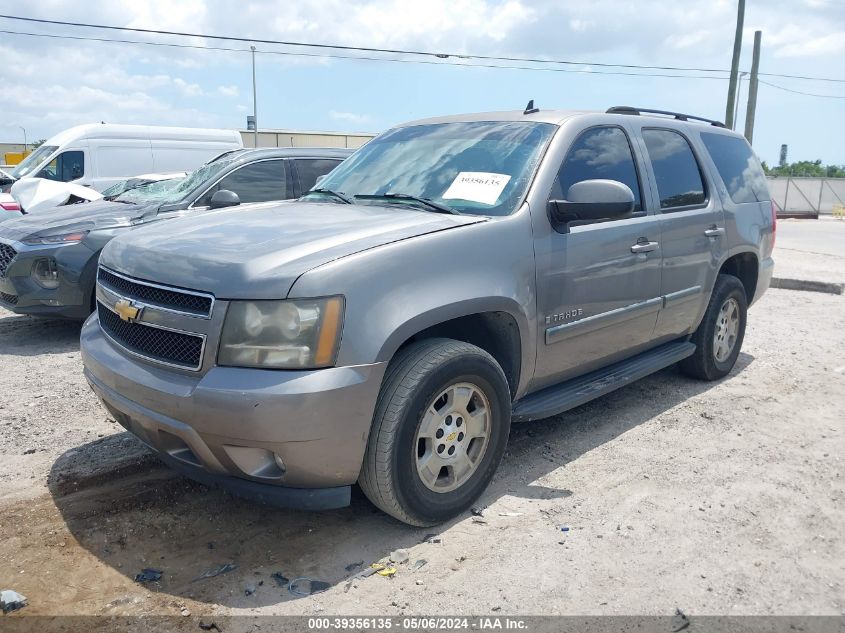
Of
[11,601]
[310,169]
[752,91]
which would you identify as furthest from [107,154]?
[752,91]

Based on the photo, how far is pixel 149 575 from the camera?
2914mm

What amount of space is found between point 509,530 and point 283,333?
4.64 ft

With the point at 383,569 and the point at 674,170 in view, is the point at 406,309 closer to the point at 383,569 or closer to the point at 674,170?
the point at 383,569

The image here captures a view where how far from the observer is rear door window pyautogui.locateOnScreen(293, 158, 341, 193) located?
Answer: 25.3 ft

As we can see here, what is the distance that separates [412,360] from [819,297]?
26.8 feet

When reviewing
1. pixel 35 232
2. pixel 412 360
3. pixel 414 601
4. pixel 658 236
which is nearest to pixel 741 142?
pixel 658 236

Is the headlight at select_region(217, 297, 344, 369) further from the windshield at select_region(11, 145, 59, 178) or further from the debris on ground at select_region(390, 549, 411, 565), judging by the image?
the windshield at select_region(11, 145, 59, 178)

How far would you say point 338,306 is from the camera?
279cm

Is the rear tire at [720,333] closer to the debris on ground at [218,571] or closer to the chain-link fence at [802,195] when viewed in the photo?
the debris on ground at [218,571]

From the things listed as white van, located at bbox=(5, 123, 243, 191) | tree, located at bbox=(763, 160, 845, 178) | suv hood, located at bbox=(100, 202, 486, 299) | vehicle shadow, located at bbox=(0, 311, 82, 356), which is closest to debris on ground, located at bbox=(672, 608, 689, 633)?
suv hood, located at bbox=(100, 202, 486, 299)

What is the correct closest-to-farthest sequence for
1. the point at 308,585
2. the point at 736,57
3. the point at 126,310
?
the point at 308,585 < the point at 126,310 < the point at 736,57

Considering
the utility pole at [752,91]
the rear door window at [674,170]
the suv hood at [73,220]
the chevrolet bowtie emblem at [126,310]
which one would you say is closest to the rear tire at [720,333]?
the rear door window at [674,170]

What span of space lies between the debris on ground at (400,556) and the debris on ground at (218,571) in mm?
653

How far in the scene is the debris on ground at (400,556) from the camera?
3.06 meters
